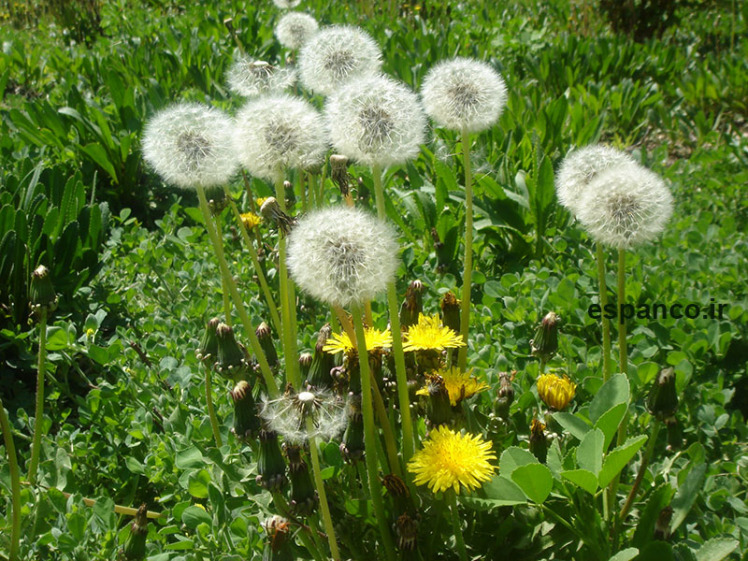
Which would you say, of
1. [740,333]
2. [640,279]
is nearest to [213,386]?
[640,279]

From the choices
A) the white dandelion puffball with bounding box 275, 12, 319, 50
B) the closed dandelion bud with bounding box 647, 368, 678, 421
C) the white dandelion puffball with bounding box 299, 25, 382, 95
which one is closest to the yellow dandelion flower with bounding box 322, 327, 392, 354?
the closed dandelion bud with bounding box 647, 368, 678, 421

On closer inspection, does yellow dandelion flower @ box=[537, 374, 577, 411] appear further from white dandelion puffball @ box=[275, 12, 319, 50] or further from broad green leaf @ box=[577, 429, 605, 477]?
white dandelion puffball @ box=[275, 12, 319, 50]

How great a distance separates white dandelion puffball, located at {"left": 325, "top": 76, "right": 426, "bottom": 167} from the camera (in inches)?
56.8

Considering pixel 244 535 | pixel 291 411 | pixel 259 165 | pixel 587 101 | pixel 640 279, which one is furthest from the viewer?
pixel 587 101

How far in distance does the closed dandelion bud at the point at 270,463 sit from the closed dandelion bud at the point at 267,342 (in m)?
0.44

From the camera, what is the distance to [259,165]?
1.53 metres

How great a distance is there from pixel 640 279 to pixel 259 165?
1.82m

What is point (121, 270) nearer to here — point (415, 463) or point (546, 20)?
point (415, 463)

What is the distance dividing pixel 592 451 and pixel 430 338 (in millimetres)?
466

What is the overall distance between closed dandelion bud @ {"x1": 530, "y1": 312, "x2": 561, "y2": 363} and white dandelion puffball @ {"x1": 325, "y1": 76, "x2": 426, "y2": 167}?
642 millimetres

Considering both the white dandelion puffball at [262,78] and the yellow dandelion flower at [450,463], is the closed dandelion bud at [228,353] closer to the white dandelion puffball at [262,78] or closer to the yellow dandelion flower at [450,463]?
the yellow dandelion flower at [450,463]

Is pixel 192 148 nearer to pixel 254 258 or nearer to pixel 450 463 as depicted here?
pixel 254 258

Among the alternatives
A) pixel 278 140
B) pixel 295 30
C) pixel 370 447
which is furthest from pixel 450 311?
pixel 295 30

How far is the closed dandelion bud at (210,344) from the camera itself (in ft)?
5.80
